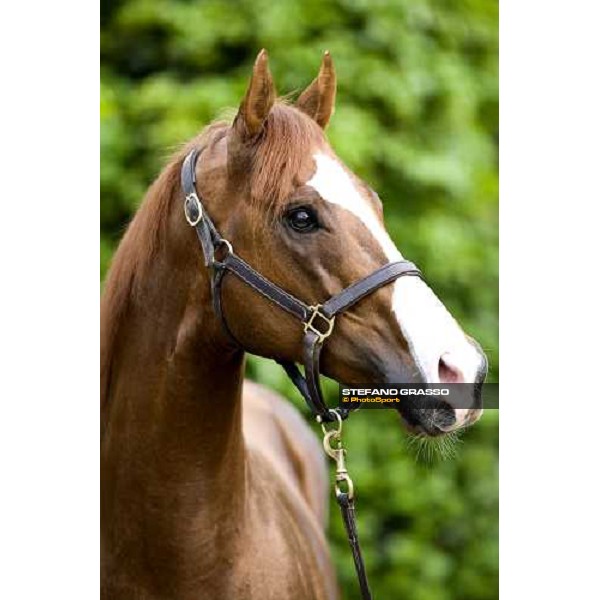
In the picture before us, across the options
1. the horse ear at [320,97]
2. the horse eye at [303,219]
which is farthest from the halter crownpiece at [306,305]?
the horse ear at [320,97]

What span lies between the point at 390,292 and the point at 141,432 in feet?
1.89

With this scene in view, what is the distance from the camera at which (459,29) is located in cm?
212

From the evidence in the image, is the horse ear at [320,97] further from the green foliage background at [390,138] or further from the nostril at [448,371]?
the nostril at [448,371]

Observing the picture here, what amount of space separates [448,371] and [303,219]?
0.36 metres

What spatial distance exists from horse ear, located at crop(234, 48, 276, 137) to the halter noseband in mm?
153

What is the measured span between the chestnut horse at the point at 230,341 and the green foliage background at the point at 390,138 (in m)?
0.50

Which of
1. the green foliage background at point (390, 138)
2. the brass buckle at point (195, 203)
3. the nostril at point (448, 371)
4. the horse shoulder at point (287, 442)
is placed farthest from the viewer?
the horse shoulder at point (287, 442)

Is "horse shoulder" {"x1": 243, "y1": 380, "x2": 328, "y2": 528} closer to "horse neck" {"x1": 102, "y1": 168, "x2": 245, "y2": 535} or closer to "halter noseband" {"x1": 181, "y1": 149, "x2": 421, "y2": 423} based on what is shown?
"horse neck" {"x1": 102, "y1": 168, "x2": 245, "y2": 535}

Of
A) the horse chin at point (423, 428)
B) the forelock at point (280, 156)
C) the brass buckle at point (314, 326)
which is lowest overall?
the horse chin at point (423, 428)

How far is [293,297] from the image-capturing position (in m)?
1.62

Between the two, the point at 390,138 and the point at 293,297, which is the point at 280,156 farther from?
the point at 390,138

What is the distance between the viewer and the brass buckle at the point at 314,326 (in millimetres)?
1587
